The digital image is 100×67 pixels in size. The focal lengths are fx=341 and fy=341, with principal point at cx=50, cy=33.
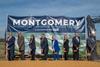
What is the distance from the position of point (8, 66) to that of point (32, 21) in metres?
5.89

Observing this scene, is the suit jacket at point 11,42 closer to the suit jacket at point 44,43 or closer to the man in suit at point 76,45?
the suit jacket at point 44,43

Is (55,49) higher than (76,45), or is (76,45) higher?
(76,45)

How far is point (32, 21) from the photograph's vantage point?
22.5 meters

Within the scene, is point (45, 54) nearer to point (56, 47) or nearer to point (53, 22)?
point (56, 47)

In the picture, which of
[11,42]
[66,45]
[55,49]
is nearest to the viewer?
[66,45]

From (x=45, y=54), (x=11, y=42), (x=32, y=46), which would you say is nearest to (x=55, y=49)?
(x=45, y=54)

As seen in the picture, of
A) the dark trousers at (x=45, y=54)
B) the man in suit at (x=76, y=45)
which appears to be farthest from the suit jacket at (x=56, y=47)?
the man in suit at (x=76, y=45)

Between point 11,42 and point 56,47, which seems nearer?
point 56,47

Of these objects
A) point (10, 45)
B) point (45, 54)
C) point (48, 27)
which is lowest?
point (45, 54)

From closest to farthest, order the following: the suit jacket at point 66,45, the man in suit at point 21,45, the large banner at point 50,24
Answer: the suit jacket at point 66,45 → the man in suit at point 21,45 → the large banner at point 50,24

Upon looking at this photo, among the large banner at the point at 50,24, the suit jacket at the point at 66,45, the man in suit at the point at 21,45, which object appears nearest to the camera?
A: the suit jacket at the point at 66,45

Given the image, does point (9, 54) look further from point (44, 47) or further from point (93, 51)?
point (93, 51)

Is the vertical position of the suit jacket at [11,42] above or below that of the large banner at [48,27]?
below

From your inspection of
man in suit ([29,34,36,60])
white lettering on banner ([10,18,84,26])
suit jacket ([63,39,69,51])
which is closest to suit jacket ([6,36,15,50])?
man in suit ([29,34,36,60])
